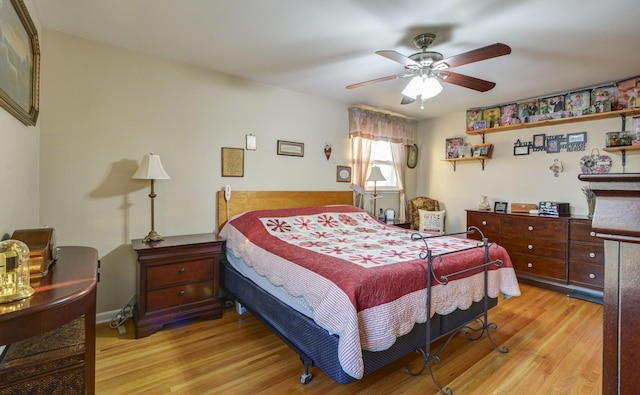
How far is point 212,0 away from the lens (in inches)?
74.5

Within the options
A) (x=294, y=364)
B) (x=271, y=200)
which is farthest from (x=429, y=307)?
(x=271, y=200)

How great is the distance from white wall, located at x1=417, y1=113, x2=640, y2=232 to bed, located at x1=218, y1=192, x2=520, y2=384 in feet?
6.82

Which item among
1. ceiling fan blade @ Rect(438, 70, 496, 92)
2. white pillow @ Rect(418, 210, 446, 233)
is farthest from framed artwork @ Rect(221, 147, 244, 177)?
white pillow @ Rect(418, 210, 446, 233)

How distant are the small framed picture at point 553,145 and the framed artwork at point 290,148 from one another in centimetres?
311

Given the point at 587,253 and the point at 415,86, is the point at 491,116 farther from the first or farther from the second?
the point at 415,86

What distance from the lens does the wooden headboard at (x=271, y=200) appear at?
3152 millimetres

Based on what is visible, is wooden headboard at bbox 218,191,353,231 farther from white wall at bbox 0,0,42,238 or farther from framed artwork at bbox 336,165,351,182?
white wall at bbox 0,0,42,238

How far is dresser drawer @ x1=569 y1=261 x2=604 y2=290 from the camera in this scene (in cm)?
316

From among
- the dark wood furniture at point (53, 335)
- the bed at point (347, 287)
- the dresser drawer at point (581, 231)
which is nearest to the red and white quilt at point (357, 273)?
the bed at point (347, 287)

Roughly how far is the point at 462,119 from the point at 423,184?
1.18 meters

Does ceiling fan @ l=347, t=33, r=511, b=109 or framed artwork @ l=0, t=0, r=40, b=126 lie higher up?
ceiling fan @ l=347, t=33, r=511, b=109

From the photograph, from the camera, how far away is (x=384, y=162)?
Answer: 4.71m

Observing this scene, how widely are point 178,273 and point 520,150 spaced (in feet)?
14.2

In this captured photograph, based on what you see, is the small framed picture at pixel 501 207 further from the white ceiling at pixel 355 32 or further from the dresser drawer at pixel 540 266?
the white ceiling at pixel 355 32
